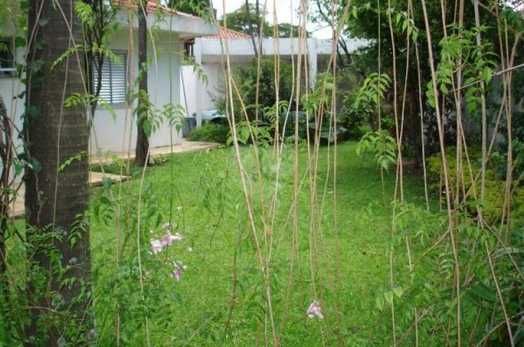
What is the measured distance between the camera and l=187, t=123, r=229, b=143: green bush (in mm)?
14242

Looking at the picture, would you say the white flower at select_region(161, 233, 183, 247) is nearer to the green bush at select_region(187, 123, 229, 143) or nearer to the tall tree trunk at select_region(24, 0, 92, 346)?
the tall tree trunk at select_region(24, 0, 92, 346)

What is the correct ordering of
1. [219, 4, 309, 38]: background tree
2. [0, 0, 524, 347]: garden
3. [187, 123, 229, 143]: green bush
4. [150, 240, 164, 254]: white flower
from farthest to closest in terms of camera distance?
[187, 123, 229, 143]: green bush, [150, 240, 164, 254]: white flower, [219, 4, 309, 38]: background tree, [0, 0, 524, 347]: garden

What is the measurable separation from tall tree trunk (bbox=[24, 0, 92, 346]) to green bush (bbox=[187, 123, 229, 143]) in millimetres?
11811

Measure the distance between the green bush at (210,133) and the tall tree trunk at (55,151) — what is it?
11811mm

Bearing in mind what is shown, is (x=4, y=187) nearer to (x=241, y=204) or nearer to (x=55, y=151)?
(x=55, y=151)


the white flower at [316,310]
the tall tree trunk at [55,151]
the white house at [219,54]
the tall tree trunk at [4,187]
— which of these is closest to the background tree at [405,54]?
the tall tree trunk at [55,151]

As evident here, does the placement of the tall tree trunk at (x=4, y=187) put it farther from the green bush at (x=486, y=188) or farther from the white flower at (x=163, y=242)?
the green bush at (x=486, y=188)

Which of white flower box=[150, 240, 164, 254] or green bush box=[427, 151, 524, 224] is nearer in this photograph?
green bush box=[427, 151, 524, 224]

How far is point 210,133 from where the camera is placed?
14422mm

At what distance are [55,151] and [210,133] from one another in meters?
12.2

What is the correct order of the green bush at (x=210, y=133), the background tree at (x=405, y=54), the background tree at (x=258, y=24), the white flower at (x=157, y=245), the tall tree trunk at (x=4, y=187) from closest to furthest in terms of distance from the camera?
the background tree at (x=258, y=24), the tall tree trunk at (x=4, y=187), the white flower at (x=157, y=245), the background tree at (x=405, y=54), the green bush at (x=210, y=133)

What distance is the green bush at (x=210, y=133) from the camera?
14242 millimetres

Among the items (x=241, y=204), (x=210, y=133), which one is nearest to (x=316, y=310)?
(x=241, y=204)

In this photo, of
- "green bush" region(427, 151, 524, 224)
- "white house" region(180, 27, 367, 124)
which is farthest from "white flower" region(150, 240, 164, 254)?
"white house" region(180, 27, 367, 124)
